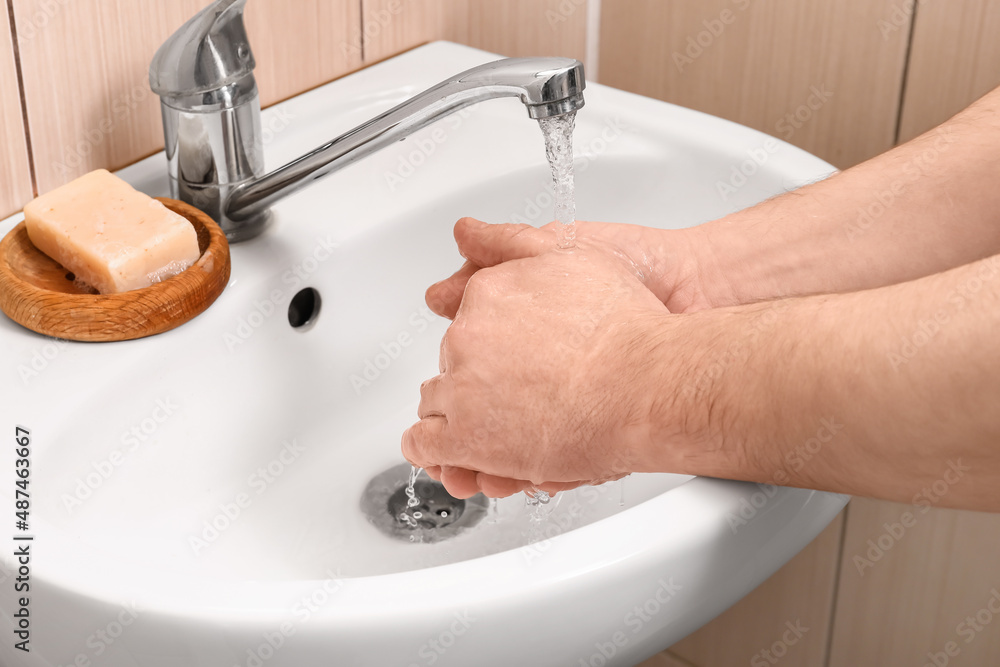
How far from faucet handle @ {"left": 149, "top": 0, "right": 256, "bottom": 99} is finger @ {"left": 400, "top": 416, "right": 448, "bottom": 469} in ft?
0.77

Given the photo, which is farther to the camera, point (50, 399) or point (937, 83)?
point (937, 83)

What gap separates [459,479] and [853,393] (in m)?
0.23

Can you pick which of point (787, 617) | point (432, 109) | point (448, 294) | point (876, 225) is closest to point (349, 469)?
A: point (448, 294)

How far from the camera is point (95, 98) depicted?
63 centimetres

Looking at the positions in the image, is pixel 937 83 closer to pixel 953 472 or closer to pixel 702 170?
pixel 702 170

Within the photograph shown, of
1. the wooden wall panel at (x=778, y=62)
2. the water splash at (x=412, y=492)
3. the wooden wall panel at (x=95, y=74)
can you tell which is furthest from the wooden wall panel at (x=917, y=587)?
the wooden wall panel at (x=95, y=74)

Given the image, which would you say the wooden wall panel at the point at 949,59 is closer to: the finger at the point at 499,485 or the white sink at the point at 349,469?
the white sink at the point at 349,469

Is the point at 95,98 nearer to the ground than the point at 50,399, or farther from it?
farther from it

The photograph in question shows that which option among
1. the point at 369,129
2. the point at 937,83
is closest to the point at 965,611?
the point at 937,83

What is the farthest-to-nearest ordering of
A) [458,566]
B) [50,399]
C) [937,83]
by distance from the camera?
1. [937,83]
2. [50,399]
3. [458,566]

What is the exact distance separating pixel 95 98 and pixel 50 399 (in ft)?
0.74

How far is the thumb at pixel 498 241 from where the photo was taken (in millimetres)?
602

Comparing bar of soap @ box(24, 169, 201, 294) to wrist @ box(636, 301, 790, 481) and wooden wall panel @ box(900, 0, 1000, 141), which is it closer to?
wrist @ box(636, 301, 790, 481)

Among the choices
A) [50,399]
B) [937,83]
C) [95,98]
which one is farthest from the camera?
[937,83]
